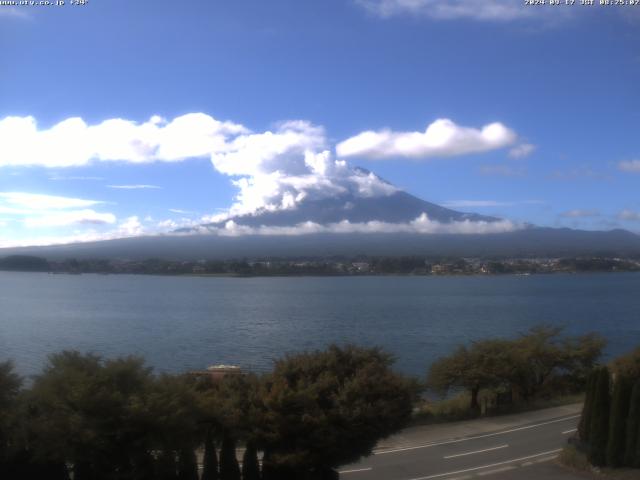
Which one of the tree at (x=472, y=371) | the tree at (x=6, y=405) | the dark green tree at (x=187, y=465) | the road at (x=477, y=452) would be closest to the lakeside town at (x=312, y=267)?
the tree at (x=472, y=371)

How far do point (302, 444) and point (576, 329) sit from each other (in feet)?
116

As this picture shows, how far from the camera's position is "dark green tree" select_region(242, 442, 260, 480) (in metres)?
8.76

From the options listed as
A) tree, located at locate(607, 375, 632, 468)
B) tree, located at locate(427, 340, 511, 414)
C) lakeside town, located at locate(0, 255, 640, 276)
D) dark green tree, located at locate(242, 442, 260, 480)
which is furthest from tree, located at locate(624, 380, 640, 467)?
lakeside town, located at locate(0, 255, 640, 276)

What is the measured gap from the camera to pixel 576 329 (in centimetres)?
4062

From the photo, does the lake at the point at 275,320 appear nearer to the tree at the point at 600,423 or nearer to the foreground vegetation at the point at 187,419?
the tree at the point at 600,423

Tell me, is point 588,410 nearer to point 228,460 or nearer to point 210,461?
point 228,460

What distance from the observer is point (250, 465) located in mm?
8773

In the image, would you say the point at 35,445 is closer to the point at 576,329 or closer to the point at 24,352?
the point at 24,352

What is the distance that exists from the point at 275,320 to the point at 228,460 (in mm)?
35225

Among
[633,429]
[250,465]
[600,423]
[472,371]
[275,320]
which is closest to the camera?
[250,465]

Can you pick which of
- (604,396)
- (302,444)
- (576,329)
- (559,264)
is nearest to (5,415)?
(302,444)

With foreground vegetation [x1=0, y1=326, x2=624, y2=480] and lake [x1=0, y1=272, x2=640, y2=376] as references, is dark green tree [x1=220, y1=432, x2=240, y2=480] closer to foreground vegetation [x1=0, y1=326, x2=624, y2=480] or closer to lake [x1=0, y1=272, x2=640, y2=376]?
foreground vegetation [x1=0, y1=326, x2=624, y2=480]

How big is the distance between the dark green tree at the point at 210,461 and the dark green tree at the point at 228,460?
4.0 inches

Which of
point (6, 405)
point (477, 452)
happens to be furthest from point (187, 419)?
point (477, 452)
